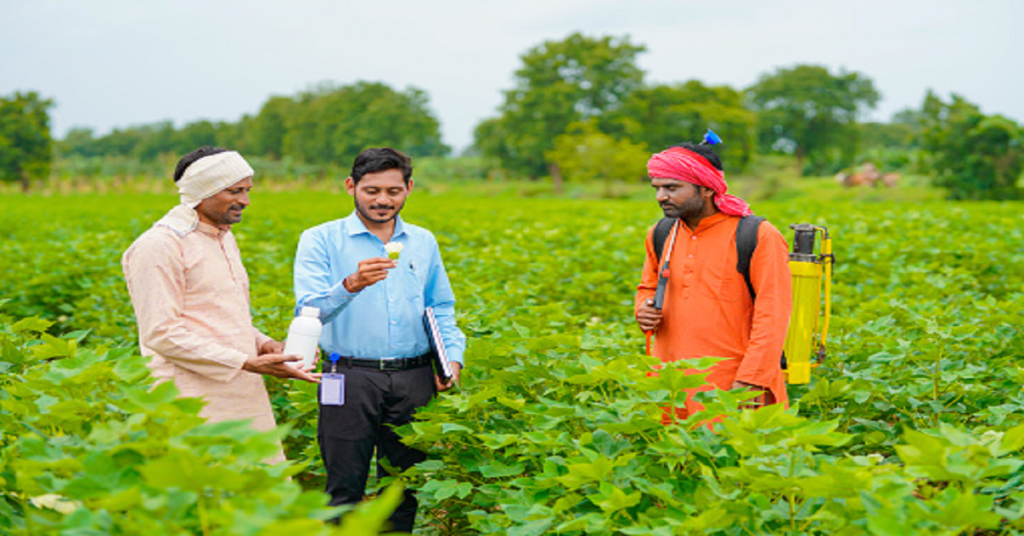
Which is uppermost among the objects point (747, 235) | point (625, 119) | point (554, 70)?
point (554, 70)

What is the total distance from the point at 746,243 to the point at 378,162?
56.5 inches

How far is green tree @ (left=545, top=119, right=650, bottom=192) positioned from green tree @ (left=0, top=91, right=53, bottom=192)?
3346 cm

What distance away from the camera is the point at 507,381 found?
3.12 m

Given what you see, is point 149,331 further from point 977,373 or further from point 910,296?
point 910,296

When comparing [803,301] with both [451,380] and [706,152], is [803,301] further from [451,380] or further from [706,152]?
[451,380]

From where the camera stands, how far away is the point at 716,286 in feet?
11.0

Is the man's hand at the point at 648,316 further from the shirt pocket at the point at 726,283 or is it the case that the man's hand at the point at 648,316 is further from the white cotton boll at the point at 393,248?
the white cotton boll at the point at 393,248

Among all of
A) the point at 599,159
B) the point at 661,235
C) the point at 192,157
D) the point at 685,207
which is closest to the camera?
the point at 192,157

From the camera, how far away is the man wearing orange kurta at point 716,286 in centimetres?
323

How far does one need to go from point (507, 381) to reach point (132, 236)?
36.6ft

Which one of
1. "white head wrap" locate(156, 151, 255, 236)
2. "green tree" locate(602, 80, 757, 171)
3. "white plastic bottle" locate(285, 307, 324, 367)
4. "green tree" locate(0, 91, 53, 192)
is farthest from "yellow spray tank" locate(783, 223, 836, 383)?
"green tree" locate(602, 80, 757, 171)

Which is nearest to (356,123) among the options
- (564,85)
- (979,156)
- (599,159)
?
(564,85)

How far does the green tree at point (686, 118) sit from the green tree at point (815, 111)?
8641 mm

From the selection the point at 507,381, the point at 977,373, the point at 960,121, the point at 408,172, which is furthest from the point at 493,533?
the point at 960,121
